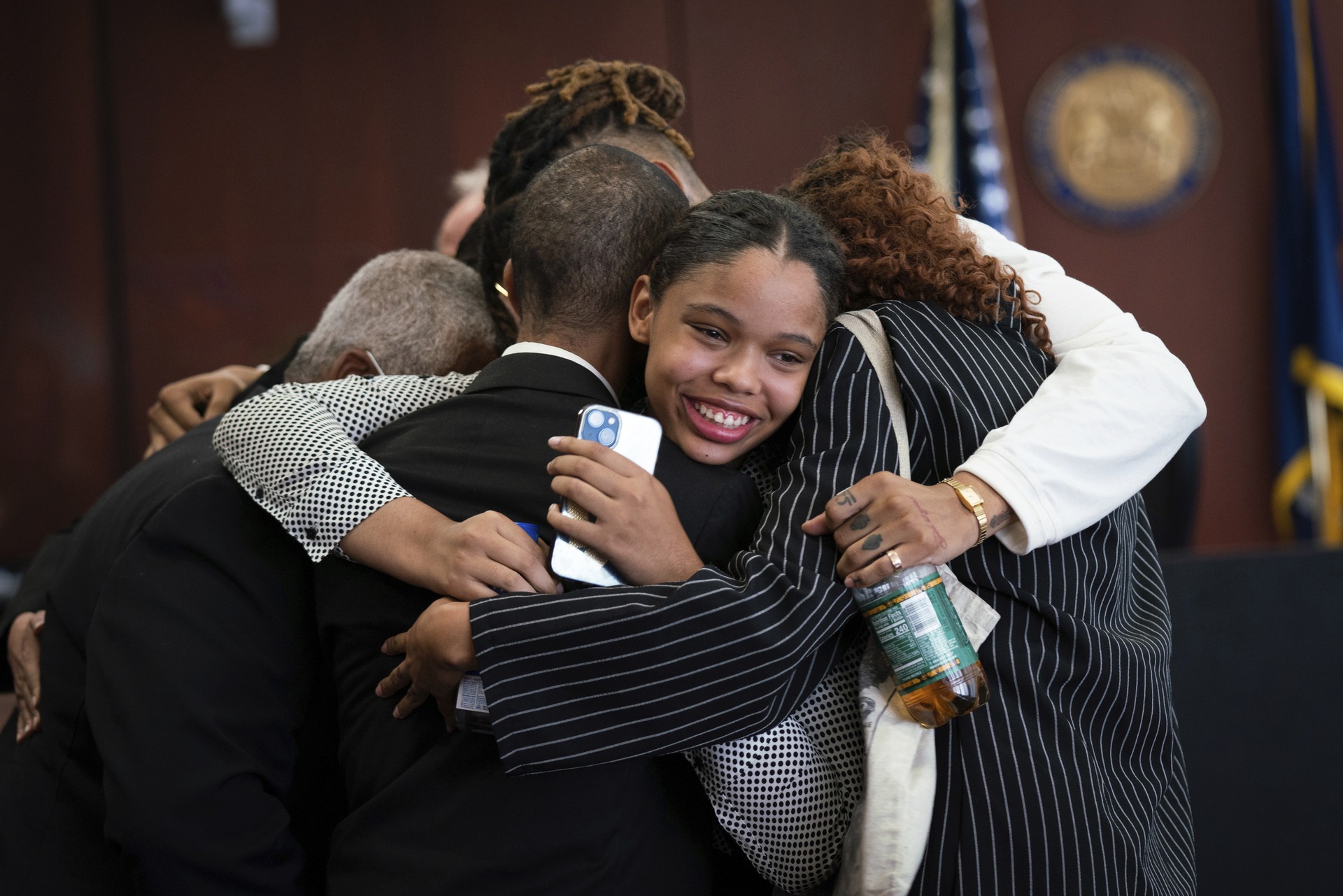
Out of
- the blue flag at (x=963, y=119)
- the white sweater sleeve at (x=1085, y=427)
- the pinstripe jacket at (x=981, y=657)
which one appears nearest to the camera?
the pinstripe jacket at (x=981, y=657)

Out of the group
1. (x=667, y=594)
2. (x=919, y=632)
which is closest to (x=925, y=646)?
(x=919, y=632)

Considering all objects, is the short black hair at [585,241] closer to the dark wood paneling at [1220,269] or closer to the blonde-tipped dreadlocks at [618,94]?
the blonde-tipped dreadlocks at [618,94]

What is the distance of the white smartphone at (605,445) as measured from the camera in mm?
1138

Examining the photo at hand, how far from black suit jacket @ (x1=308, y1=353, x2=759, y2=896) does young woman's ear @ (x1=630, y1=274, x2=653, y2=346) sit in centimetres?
9

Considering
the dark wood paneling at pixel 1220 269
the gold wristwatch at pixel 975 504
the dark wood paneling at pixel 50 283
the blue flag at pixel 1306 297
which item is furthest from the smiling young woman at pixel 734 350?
the blue flag at pixel 1306 297

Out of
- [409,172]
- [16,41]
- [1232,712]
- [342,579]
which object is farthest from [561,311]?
[16,41]

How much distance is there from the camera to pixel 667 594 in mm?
1113

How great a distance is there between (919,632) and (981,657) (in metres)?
0.14

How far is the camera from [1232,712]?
2.45m

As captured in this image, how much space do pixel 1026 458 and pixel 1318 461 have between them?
4.52 meters

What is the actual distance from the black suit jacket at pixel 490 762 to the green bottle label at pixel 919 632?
0.69 ft

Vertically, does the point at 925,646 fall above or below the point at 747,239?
below

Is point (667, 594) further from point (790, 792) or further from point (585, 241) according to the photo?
point (585, 241)

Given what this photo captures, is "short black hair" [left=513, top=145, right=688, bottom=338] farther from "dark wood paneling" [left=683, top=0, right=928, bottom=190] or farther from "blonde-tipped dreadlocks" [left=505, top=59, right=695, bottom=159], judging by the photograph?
"dark wood paneling" [left=683, top=0, right=928, bottom=190]
